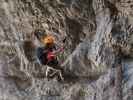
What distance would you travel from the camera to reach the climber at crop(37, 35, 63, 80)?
6.03ft

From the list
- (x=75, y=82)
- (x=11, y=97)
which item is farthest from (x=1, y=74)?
(x=75, y=82)

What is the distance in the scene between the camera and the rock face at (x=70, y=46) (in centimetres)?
180

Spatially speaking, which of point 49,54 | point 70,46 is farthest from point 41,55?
point 70,46

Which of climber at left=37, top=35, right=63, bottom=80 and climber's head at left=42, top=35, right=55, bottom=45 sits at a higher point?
climber's head at left=42, top=35, right=55, bottom=45

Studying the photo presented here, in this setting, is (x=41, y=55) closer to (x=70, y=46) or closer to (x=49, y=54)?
(x=49, y=54)

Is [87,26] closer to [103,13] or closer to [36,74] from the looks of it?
[103,13]

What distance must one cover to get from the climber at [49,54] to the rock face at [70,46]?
28mm

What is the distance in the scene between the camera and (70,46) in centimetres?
187

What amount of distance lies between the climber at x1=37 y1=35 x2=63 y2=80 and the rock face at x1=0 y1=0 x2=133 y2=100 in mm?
28

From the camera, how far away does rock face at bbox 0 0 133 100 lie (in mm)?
1805

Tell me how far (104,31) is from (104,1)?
16 cm

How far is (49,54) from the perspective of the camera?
6.06 feet

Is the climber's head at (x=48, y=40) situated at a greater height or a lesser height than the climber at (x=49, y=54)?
greater

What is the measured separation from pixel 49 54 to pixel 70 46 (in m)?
0.12
